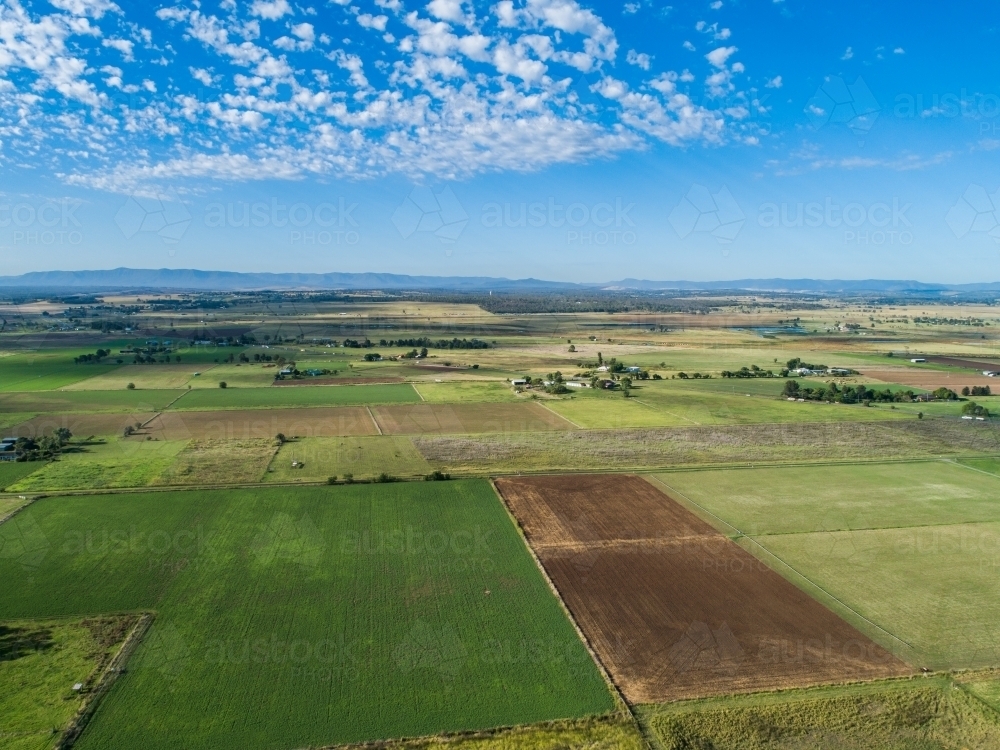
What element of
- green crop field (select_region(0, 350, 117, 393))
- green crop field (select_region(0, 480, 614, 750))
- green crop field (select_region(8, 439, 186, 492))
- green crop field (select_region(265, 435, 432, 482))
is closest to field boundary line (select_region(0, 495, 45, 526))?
green crop field (select_region(0, 480, 614, 750))

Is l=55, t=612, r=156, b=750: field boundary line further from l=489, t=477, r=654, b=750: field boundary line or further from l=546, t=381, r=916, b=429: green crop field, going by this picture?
l=546, t=381, r=916, b=429: green crop field

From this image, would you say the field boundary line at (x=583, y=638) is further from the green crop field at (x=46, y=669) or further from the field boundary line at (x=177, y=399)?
the field boundary line at (x=177, y=399)

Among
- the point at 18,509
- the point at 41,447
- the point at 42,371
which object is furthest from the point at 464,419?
the point at 42,371

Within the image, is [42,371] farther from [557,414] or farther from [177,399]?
[557,414]

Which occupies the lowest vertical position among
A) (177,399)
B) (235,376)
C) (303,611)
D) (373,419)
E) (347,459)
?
(303,611)

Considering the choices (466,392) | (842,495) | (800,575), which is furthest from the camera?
(466,392)

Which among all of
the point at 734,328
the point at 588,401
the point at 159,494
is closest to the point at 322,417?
the point at 159,494

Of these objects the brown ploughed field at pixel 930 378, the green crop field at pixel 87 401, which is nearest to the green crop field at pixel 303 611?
the green crop field at pixel 87 401
